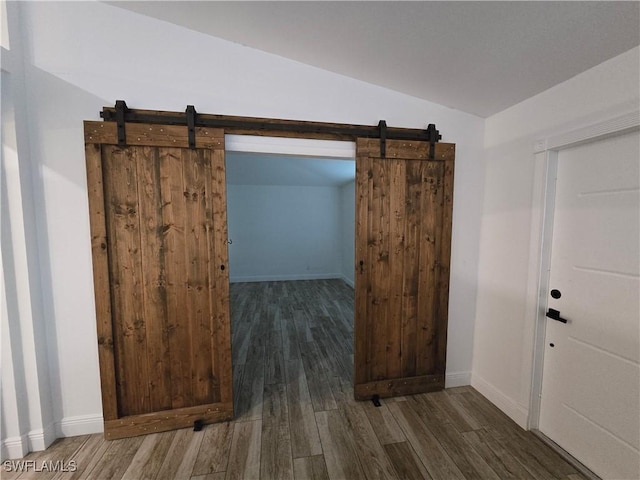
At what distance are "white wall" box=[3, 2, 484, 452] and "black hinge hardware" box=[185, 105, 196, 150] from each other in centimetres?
9

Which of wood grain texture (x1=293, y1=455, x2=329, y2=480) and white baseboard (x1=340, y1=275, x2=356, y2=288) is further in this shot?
white baseboard (x1=340, y1=275, x2=356, y2=288)

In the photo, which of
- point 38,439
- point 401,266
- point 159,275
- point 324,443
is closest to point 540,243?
point 401,266

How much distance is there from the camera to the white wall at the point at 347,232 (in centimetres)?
602

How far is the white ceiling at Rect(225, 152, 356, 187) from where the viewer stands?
5.29m

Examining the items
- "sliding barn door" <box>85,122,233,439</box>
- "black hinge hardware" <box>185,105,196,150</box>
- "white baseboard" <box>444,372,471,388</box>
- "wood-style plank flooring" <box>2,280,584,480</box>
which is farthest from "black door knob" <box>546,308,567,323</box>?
"black hinge hardware" <box>185,105,196,150</box>

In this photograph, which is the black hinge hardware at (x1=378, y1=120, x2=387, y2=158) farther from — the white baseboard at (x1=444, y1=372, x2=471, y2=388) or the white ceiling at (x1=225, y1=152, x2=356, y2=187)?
the white ceiling at (x1=225, y1=152, x2=356, y2=187)

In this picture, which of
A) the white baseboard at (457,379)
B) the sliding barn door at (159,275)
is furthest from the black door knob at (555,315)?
the sliding barn door at (159,275)

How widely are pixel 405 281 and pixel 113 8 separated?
2706mm

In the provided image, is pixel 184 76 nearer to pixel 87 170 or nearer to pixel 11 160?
pixel 87 170

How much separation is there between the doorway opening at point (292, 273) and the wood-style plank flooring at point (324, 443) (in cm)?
2

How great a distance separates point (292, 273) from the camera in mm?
6734

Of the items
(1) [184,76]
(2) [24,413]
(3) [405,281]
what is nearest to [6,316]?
(2) [24,413]

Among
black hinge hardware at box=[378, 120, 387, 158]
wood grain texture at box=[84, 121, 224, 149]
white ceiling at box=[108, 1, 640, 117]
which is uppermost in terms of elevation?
white ceiling at box=[108, 1, 640, 117]

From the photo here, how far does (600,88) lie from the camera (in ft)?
4.79
